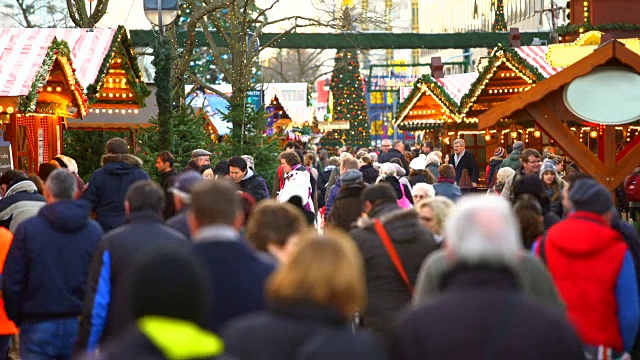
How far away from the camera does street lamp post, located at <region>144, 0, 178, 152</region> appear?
18016 millimetres

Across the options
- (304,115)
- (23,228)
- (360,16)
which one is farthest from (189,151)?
(304,115)

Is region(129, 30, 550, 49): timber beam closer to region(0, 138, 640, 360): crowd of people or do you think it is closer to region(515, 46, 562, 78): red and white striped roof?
region(515, 46, 562, 78): red and white striped roof

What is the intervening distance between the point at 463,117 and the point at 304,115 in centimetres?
3073

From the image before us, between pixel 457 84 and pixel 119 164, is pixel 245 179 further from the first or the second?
pixel 457 84

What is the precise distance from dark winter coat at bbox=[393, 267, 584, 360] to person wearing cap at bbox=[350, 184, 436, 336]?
135 inches

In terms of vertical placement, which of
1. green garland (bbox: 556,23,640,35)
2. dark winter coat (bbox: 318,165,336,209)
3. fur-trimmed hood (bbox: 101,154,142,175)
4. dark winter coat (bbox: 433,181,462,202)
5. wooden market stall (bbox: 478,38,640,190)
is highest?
green garland (bbox: 556,23,640,35)

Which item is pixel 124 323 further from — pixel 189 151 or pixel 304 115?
pixel 304 115

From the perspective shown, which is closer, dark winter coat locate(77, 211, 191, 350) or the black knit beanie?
the black knit beanie

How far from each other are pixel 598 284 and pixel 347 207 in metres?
4.79

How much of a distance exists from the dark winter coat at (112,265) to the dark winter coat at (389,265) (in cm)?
144

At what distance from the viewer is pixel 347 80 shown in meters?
73.0

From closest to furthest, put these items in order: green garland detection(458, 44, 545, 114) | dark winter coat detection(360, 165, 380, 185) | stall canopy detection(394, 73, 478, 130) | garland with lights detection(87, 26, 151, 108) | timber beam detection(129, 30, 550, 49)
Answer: dark winter coat detection(360, 165, 380, 185) → garland with lights detection(87, 26, 151, 108) → green garland detection(458, 44, 545, 114) → stall canopy detection(394, 73, 478, 130) → timber beam detection(129, 30, 550, 49)

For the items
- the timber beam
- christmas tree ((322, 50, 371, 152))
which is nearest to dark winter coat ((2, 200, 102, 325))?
the timber beam

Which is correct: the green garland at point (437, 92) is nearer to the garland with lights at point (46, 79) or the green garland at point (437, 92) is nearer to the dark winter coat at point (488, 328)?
the garland with lights at point (46, 79)
